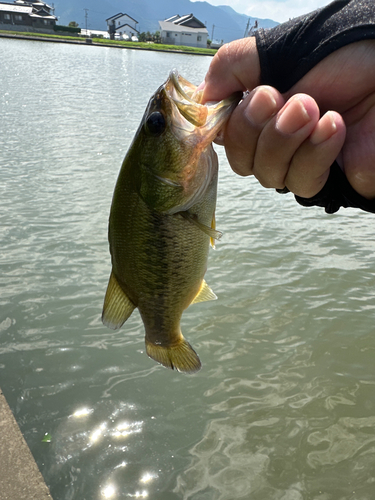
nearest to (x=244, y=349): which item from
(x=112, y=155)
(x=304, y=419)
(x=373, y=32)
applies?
(x=304, y=419)

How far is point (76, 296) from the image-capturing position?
5969 millimetres

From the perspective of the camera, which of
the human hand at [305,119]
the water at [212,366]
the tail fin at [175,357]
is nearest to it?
the human hand at [305,119]

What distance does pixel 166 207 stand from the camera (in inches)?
84.7

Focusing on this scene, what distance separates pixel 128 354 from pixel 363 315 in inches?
133

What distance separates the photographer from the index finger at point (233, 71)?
2.12 metres

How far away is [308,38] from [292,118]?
1.23ft

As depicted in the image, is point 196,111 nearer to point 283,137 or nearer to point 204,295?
point 283,137

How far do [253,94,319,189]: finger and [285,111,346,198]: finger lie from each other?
0.03 m

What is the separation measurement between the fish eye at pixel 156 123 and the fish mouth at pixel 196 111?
0.07 metres

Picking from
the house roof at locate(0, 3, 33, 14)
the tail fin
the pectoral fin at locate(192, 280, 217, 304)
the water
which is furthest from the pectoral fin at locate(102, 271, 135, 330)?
the house roof at locate(0, 3, 33, 14)

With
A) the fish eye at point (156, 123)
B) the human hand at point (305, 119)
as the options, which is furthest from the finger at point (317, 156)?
the fish eye at point (156, 123)

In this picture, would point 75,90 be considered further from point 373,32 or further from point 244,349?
point 373,32

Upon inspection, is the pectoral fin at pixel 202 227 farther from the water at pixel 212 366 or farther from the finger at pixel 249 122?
the water at pixel 212 366

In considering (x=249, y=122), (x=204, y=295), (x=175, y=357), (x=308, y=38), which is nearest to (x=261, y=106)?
(x=249, y=122)
